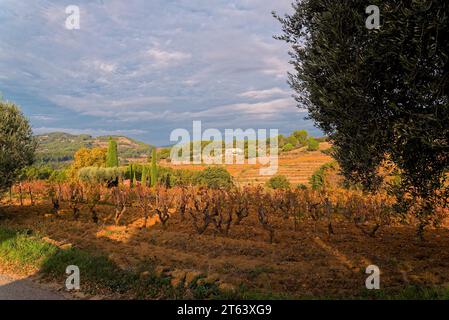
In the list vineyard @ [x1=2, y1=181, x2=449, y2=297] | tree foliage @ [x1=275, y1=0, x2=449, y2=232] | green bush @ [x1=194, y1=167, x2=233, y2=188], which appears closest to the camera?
tree foliage @ [x1=275, y1=0, x2=449, y2=232]

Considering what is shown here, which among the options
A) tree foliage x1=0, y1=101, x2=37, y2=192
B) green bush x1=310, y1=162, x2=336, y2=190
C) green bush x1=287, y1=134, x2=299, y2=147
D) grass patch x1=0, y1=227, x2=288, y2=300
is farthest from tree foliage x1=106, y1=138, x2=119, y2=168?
green bush x1=287, y1=134, x2=299, y2=147

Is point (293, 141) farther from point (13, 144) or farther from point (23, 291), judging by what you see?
point (23, 291)

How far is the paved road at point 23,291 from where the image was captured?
10527 mm

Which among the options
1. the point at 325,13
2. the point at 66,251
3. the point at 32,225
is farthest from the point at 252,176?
the point at 325,13

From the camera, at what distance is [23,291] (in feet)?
36.3

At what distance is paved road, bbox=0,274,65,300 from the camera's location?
414 inches

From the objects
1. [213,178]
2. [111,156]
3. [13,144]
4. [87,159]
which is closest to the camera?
[13,144]

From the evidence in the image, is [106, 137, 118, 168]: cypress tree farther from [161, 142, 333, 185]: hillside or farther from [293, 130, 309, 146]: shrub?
[293, 130, 309, 146]: shrub

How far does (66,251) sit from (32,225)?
10.3 m

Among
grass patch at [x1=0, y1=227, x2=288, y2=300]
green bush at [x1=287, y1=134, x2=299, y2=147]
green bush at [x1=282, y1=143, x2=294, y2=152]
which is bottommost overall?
grass patch at [x1=0, y1=227, x2=288, y2=300]

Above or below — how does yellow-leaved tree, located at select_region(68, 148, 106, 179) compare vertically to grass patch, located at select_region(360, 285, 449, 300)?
above

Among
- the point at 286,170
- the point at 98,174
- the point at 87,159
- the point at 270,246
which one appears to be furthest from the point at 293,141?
the point at 270,246

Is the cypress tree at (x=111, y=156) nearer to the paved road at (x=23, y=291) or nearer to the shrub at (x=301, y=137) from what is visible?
the paved road at (x=23, y=291)

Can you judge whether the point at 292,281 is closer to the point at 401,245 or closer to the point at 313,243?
the point at 313,243
